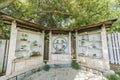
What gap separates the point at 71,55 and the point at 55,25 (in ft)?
11.8

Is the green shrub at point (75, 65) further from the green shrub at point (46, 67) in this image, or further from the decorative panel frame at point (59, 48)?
the green shrub at point (46, 67)

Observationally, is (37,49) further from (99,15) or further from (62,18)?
(99,15)

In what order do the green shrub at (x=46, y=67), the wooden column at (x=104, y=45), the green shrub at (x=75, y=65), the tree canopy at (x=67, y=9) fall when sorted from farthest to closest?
the tree canopy at (x=67, y=9) < the green shrub at (x=75, y=65) < the green shrub at (x=46, y=67) < the wooden column at (x=104, y=45)

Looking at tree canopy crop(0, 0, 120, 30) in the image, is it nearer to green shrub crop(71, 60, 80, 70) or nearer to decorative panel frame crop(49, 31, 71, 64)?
decorative panel frame crop(49, 31, 71, 64)

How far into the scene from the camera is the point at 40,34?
227 inches

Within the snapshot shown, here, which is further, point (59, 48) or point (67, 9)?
point (67, 9)

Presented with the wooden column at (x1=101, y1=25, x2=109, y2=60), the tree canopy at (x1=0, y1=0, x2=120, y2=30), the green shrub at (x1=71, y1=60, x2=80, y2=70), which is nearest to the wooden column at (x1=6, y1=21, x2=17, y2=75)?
the green shrub at (x1=71, y1=60, x2=80, y2=70)

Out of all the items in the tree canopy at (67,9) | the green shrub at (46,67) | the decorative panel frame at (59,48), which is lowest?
the green shrub at (46,67)

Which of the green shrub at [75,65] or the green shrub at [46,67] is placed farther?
the green shrub at [75,65]

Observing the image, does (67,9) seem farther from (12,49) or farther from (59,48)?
(12,49)

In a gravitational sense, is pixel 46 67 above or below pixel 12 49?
below

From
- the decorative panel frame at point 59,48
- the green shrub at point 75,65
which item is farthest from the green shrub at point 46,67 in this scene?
the green shrub at point 75,65

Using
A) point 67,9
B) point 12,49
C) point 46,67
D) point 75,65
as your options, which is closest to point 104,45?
point 75,65

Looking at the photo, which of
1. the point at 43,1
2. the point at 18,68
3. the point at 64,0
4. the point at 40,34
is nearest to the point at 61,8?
the point at 64,0
